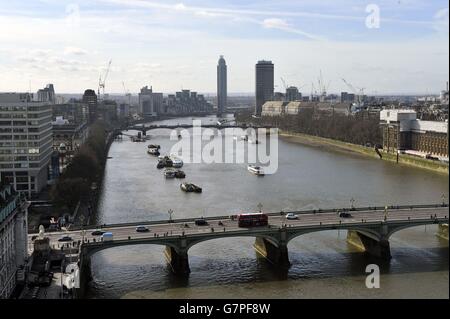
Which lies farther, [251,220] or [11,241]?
[251,220]

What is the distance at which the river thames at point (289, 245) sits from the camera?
26.2 feet

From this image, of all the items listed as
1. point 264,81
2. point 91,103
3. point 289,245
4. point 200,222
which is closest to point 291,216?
point 289,245

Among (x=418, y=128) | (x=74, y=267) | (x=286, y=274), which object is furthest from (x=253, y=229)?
(x=418, y=128)

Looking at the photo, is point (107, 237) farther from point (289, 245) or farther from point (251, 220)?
point (289, 245)

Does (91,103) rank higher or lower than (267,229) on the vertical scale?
higher

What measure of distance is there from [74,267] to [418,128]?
1825cm

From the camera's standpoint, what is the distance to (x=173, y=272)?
8.83 m

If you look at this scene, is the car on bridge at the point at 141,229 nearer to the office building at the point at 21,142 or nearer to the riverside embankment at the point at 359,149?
the office building at the point at 21,142

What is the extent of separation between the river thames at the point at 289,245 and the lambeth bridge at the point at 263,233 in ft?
0.70

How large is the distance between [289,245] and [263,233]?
1022 mm

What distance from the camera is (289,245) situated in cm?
1021

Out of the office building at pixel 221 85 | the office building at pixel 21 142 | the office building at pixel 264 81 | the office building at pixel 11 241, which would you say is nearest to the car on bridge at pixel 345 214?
the office building at pixel 11 241

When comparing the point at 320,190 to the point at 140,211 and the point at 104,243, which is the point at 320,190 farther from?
the point at 104,243
